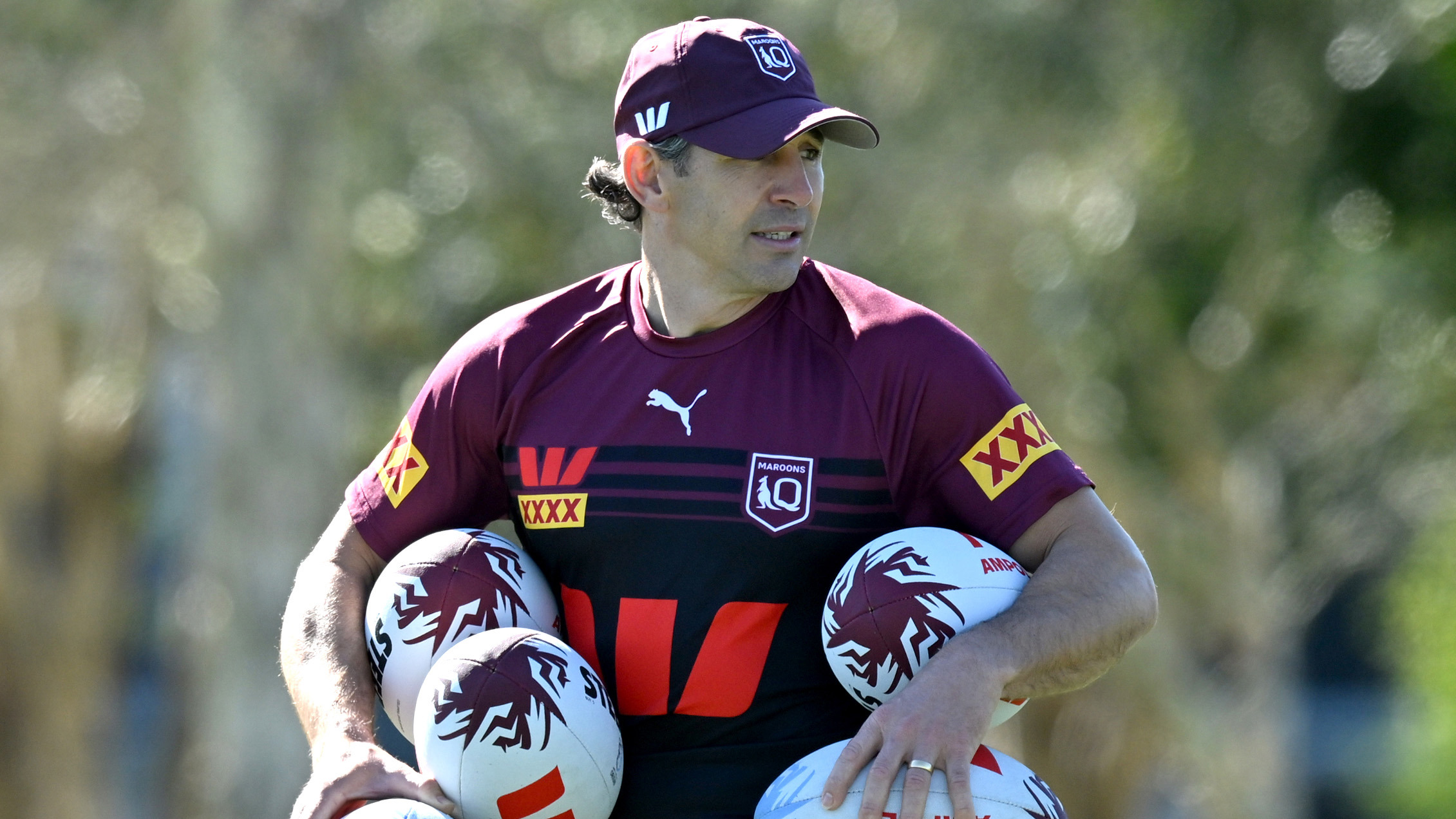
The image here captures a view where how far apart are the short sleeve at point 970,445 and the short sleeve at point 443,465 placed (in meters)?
1.02

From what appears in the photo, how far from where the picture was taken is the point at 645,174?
4.02 m

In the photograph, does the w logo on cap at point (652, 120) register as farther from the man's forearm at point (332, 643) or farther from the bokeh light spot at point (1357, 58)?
the bokeh light spot at point (1357, 58)

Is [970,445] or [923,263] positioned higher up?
[970,445]

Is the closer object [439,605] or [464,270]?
[439,605]

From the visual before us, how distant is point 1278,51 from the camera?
10.7 metres

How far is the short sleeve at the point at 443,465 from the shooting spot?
3961 mm

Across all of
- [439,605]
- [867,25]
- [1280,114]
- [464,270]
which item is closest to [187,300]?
[464,270]

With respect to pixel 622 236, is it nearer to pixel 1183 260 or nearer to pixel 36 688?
pixel 1183 260

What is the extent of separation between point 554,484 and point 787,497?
1.90 feet

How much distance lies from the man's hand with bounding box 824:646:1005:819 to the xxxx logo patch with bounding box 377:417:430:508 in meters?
1.43

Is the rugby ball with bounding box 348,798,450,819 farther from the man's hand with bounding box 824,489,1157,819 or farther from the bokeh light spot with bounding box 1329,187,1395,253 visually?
the bokeh light spot with bounding box 1329,187,1395,253

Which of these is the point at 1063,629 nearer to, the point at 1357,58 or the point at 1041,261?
the point at 1357,58

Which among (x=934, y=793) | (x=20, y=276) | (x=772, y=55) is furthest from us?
(x=20, y=276)

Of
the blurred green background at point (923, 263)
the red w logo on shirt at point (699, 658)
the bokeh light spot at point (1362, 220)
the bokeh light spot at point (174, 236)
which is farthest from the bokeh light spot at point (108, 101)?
the red w logo on shirt at point (699, 658)
